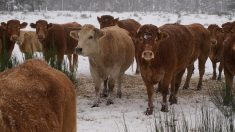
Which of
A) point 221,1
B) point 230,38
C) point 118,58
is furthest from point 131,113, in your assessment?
point 221,1

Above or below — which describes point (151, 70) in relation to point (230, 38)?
below

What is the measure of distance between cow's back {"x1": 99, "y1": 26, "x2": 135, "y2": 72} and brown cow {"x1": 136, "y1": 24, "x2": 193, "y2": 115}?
0.86 m

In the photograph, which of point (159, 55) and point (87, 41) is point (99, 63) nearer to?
point (87, 41)

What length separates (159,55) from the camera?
737 centimetres

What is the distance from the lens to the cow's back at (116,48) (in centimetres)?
824

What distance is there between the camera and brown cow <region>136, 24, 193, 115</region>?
281 inches

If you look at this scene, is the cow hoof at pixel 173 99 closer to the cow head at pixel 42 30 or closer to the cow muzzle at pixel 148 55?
the cow muzzle at pixel 148 55

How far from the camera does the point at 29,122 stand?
2.37 m

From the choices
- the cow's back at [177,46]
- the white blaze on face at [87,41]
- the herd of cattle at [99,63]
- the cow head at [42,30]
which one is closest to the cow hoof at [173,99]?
the herd of cattle at [99,63]

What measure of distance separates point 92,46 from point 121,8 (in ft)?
224

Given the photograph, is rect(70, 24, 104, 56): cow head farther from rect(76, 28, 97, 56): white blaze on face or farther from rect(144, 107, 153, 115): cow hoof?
rect(144, 107, 153, 115): cow hoof

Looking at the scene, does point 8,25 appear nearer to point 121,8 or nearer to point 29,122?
point 29,122

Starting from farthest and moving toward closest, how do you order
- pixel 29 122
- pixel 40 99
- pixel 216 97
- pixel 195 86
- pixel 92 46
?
pixel 195 86, pixel 92 46, pixel 216 97, pixel 40 99, pixel 29 122

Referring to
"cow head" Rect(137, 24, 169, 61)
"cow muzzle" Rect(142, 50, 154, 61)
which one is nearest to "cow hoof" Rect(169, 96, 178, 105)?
"cow head" Rect(137, 24, 169, 61)
